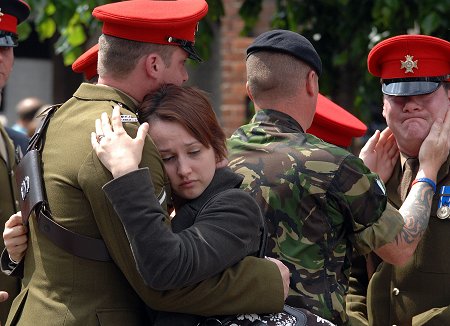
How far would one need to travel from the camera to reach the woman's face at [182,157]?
2902 millimetres

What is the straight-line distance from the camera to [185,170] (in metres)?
2.88

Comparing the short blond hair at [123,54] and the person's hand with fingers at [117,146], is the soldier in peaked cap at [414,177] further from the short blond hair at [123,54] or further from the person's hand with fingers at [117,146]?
the person's hand with fingers at [117,146]

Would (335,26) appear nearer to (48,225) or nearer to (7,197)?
(7,197)

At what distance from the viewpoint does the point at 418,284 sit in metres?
3.96

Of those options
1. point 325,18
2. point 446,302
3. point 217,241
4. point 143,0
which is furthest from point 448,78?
point 325,18

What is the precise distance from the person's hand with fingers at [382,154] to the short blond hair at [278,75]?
75 cm

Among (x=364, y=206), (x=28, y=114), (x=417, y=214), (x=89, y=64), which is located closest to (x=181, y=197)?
(x=364, y=206)

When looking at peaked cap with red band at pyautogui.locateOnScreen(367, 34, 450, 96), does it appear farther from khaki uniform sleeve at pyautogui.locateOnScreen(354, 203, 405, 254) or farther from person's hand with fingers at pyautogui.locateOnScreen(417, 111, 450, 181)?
khaki uniform sleeve at pyautogui.locateOnScreen(354, 203, 405, 254)

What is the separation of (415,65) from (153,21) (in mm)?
1404

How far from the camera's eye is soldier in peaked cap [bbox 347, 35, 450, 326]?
3.92 m

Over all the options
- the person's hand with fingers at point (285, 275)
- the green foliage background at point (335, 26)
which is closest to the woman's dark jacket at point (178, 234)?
the person's hand with fingers at point (285, 275)

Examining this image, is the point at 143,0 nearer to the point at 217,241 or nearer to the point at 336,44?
the point at 217,241

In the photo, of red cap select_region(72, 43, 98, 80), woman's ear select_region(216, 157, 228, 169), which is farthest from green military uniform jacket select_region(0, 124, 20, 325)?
woman's ear select_region(216, 157, 228, 169)

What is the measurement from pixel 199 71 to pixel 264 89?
5372 mm
